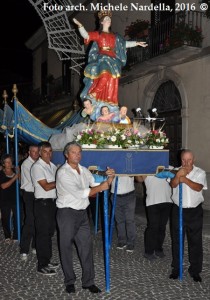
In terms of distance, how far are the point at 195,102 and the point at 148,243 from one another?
6.66m

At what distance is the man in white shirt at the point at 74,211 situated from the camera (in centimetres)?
426

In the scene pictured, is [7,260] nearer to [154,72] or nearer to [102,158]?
[102,158]

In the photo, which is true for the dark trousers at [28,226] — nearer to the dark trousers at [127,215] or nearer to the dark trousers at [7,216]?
the dark trousers at [7,216]

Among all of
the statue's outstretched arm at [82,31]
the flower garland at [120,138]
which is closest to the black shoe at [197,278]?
the flower garland at [120,138]

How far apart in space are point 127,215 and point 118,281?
1.47 metres

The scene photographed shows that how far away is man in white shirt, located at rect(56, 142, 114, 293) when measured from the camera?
426 cm

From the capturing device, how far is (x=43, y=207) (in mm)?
5160

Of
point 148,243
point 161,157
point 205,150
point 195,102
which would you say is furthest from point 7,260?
point 195,102

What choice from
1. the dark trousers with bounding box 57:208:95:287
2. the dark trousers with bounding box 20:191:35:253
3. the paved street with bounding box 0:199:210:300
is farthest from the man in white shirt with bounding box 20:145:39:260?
the dark trousers with bounding box 57:208:95:287

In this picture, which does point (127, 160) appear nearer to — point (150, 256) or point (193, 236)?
point (193, 236)

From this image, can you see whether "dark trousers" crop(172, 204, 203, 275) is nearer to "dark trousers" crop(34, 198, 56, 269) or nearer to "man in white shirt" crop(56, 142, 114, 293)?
"man in white shirt" crop(56, 142, 114, 293)

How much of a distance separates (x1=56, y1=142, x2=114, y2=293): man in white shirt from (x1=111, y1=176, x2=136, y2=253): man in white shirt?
1789mm

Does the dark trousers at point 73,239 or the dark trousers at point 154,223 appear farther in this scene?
the dark trousers at point 154,223

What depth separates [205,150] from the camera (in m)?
11.0
